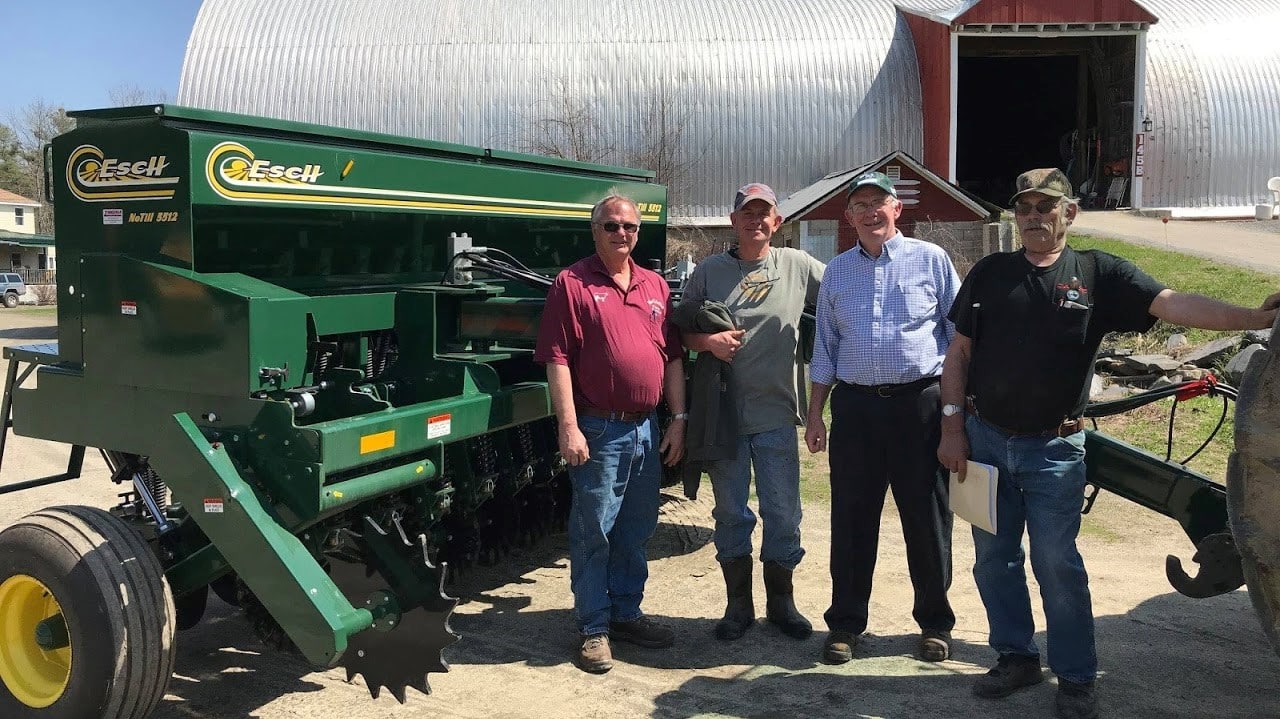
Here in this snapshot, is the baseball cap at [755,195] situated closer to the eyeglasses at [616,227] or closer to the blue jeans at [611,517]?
the eyeglasses at [616,227]

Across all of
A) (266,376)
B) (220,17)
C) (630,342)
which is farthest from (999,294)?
(220,17)

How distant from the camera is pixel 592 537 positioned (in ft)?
14.1

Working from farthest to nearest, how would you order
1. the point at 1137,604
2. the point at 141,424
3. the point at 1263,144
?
the point at 1263,144, the point at 1137,604, the point at 141,424

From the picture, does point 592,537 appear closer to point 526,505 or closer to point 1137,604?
point 526,505

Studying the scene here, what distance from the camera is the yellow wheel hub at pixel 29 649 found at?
3672mm

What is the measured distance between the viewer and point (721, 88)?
20.1 meters

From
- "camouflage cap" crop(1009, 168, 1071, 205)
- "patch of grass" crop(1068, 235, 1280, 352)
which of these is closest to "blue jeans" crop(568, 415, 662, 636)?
"camouflage cap" crop(1009, 168, 1071, 205)

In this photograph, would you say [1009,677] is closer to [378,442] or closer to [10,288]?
[378,442]

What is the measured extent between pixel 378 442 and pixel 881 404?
1.90 metres

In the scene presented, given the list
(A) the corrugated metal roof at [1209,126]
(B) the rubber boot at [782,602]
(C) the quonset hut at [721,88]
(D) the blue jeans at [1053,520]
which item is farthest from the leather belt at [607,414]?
(A) the corrugated metal roof at [1209,126]

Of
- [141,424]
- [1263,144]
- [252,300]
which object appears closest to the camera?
[252,300]

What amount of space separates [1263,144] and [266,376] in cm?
2144

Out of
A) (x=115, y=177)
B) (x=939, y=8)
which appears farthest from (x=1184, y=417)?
(x=939, y=8)

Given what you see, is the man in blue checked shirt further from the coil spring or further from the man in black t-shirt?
the coil spring
